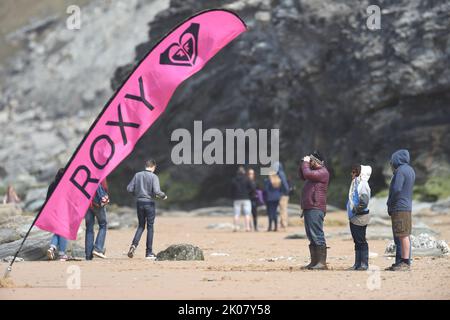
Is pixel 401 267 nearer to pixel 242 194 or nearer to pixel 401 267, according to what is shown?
pixel 401 267

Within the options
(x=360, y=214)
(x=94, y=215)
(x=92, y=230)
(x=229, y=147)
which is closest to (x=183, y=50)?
(x=360, y=214)

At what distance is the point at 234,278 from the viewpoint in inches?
598

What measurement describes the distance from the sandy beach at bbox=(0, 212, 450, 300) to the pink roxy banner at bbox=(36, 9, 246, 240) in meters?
1.04

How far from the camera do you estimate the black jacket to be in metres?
29.9

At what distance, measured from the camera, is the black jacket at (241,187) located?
2994cm

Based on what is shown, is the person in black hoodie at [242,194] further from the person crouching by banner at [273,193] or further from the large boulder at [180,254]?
the large boulder at [180,254]

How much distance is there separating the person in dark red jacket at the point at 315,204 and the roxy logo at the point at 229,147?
91.0ft

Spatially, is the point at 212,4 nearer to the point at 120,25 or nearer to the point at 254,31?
the point at 254,31

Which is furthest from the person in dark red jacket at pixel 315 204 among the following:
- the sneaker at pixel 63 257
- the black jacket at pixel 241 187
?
the black jacket at pixel 241 187

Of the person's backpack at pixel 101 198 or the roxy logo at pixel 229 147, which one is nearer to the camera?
the person's backpack at pixel 101 198

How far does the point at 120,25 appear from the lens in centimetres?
9656

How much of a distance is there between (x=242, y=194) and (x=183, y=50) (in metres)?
15.0
